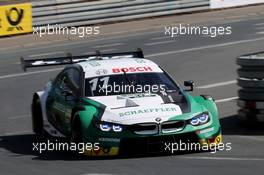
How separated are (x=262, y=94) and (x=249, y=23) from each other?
1961 cm

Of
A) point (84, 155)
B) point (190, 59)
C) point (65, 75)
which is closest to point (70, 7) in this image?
point (190, 59)

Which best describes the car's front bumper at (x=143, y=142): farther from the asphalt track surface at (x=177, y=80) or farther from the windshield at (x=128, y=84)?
the windshield at (x=128, y=84)

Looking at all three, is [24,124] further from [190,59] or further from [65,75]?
[190,59]

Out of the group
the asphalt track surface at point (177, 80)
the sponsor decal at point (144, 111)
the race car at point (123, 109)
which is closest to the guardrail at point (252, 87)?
the asphalt track surface at point (177, 80)

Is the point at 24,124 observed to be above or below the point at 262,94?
below

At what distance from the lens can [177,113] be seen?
12625mm

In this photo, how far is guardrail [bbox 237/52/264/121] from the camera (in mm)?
14797

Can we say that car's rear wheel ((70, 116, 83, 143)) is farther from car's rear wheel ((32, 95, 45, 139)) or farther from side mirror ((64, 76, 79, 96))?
car's rear wheel ((32, 95, 45, 139))

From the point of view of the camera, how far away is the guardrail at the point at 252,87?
14.8 meters

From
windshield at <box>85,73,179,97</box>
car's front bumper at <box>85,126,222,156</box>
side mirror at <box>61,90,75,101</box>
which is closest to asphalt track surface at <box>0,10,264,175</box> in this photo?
car's front bumper at <box>85,126,222,156</box>

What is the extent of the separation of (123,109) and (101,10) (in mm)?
22620

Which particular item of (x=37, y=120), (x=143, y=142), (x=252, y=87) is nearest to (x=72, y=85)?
(x=37, y=120)

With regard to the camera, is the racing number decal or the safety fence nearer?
the racing number decal

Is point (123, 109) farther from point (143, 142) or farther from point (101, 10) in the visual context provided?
point (101, 10)
